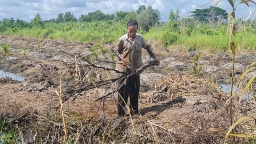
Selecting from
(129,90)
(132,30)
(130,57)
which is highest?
(132,30)

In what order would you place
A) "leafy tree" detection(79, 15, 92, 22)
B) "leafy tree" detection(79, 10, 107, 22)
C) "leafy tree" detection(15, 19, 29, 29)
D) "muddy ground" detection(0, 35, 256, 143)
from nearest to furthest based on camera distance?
"muddy ground" detection(0, 35, 256, 143) < "leafy tree" detection(15, 19, 29, 29) < "leafy tree" detection(79, 15, 92, 22) < "leafy tree" detection(79, 10, 107, 22)

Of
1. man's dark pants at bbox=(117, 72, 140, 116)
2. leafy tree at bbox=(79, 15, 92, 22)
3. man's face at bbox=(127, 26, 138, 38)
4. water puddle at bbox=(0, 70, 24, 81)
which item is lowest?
water puddle at bbox=(0, 70, 24, 81)

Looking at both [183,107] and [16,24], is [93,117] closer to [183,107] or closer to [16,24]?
[183,107]

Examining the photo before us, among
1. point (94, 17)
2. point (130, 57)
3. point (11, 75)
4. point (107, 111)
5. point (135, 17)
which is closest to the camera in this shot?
point (130, 57)

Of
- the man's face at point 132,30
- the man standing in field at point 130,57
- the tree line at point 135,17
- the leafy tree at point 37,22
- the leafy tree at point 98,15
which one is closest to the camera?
the man's face at point 132,30

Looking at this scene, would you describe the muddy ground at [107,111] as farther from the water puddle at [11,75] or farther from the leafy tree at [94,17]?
the leafy tree at [94,17]

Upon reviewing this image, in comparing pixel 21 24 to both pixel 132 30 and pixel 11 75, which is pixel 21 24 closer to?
pixel 11 75

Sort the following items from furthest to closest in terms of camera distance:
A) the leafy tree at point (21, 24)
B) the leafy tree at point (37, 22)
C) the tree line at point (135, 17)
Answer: the leafy tree at point (21, 24), the leafy tree at point (37, 22), the tree line at point (135, 17)

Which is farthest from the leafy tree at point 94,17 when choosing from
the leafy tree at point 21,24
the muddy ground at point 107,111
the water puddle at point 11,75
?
the muddy ground at point 107,111

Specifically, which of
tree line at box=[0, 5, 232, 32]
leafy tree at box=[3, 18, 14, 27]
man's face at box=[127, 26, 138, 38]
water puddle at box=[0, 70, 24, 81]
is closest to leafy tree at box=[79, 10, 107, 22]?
tree line at box=[0, 5, 232, 32]

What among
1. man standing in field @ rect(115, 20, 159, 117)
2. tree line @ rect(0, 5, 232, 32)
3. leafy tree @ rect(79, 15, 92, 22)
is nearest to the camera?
man standing in field @ rect(115, 20, 159, 117)

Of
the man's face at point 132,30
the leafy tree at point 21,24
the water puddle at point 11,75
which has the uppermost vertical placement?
the leafy tree at point 21,24

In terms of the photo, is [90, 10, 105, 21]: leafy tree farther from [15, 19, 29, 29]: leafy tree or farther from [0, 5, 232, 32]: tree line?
[15, 19, 29, 29]: leafy tree

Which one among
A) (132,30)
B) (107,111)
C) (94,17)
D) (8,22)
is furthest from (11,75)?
(94,17)
